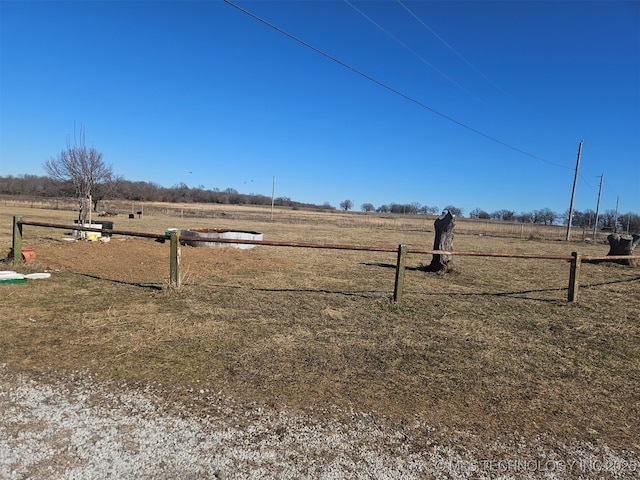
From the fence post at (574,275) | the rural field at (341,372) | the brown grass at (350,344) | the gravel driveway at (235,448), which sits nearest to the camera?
the gravel driveway at (235,448)

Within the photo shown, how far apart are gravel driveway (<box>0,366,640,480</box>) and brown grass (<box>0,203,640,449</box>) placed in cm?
25

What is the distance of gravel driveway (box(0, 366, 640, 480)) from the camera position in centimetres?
243

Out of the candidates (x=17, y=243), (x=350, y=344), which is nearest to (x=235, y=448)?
(x=350, y=344)

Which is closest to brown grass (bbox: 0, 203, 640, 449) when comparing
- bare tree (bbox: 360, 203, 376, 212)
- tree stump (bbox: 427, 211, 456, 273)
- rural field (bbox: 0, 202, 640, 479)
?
rural field (bbox: 0, 202, 640, 479)

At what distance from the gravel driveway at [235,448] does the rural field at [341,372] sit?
0.05 feet

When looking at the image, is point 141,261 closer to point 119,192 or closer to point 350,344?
point 350,344

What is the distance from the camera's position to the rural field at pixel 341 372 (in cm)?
268

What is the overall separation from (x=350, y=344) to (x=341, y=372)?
35.2 inches

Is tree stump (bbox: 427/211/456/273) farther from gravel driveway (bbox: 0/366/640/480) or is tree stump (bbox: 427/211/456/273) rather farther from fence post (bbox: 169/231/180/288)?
gravel driveway (bbox: 0/366/640/480)

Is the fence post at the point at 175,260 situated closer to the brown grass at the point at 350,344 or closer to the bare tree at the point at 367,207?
the brown grass at the point at 350,344

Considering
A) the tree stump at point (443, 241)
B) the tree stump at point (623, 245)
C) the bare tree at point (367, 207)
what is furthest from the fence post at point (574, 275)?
the bare tree at point (367, 207)

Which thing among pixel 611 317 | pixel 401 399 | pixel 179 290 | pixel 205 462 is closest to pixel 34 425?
pixel 205 462

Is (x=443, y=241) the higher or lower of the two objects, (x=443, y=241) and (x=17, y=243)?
the higher

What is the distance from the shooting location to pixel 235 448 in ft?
8.69
